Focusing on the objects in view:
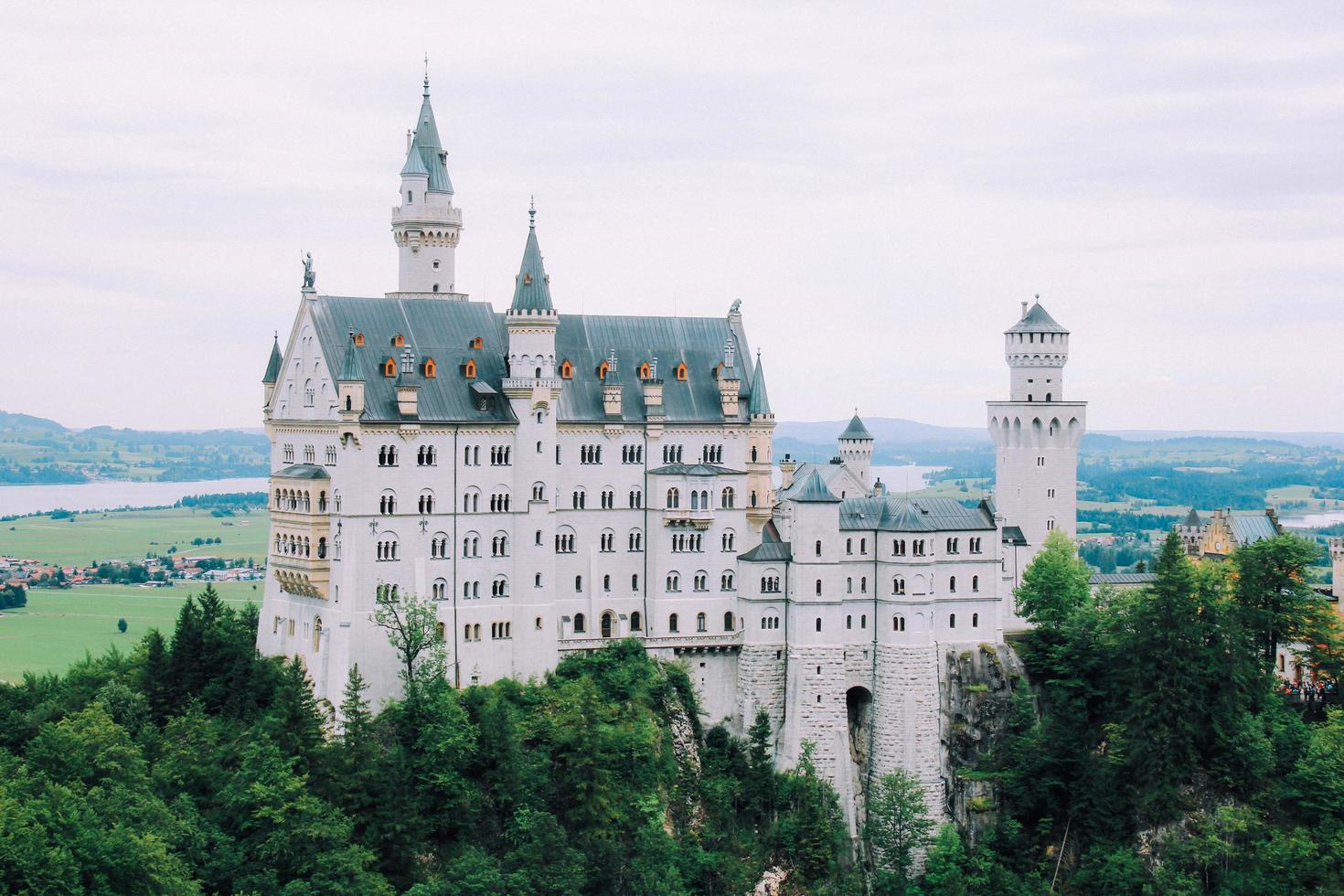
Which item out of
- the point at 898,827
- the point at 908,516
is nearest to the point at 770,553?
the point at 908,516

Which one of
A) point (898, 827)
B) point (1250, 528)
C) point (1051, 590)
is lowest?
point (898, 827)

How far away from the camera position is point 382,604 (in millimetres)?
93500

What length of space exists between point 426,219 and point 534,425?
16724 millimetres

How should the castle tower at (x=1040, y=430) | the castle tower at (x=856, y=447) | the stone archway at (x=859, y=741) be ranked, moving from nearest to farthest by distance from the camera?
the stone archway at (x=859, y=741)
the castle tower at (x=856, y=447)
the castle tower at (x=1040, y=430)

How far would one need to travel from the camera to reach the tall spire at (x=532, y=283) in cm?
9825

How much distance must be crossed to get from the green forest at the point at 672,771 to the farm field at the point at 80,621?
3485cm

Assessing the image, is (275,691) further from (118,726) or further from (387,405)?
(387,405)

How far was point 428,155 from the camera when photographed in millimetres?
107062

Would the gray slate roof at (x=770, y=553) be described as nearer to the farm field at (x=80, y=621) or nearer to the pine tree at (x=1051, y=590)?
the pine tree at (x=1051, y=590)

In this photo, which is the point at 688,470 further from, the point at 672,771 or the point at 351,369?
the point at 351,369

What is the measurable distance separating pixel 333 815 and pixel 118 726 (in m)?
13.2

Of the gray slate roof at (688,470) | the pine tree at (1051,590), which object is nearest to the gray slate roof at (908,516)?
the pine tree at (1051,590)

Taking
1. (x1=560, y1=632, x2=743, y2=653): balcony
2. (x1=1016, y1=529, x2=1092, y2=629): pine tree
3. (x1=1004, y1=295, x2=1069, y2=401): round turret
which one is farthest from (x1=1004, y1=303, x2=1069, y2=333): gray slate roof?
(x1=560, y1=632, x2=743, y2=653): balcony

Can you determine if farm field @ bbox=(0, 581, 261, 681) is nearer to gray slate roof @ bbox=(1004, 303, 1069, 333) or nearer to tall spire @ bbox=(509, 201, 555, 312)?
tall spire @ bbox=(509, 201, 555, 312)
